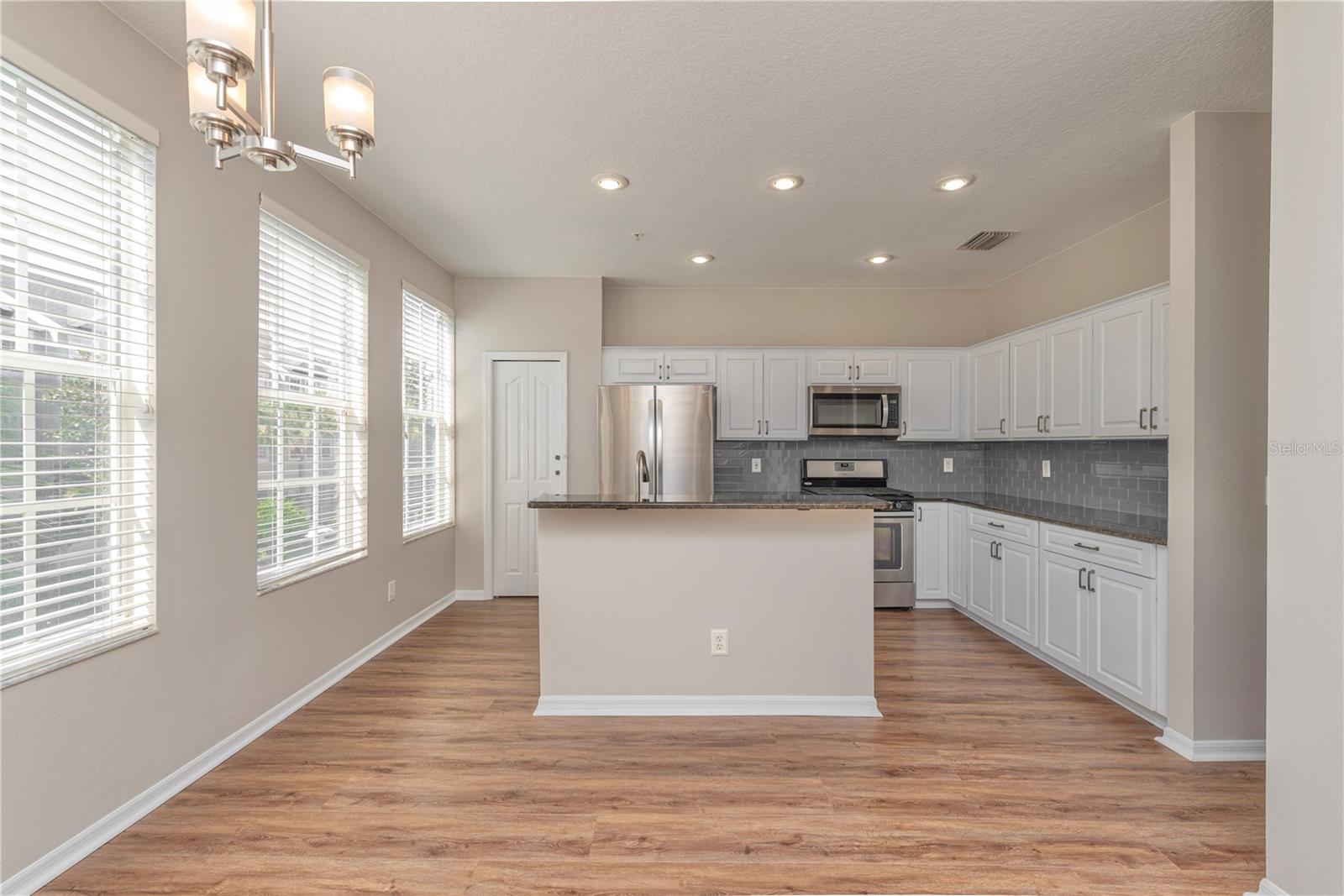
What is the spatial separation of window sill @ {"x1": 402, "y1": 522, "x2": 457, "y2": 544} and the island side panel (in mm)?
1719

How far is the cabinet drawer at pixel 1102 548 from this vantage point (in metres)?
2.74

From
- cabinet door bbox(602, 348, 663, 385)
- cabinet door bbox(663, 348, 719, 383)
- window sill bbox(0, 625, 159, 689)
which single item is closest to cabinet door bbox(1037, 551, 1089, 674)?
cabinet door bbox(663, 348, 719, 383)

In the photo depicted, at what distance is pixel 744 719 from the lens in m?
2.85

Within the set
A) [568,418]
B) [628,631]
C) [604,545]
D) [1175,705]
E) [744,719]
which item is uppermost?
[568,418]

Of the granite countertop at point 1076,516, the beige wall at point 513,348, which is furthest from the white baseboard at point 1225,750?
the beige wall at point 513,348

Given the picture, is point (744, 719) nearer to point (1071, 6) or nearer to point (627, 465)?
point (627, 465)

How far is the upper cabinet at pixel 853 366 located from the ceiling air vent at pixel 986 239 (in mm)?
1054

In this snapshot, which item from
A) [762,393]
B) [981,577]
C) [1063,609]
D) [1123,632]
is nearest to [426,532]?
[762,393]

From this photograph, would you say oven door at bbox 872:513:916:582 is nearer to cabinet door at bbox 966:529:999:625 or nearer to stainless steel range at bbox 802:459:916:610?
stainless steel range at bbox 802:459:916:610

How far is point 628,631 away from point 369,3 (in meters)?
2.61

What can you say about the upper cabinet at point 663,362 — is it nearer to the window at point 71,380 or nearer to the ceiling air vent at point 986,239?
the ceiling air vent at point 986,239

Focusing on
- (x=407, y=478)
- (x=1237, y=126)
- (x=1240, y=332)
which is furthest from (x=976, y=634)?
(x=407, y=478)

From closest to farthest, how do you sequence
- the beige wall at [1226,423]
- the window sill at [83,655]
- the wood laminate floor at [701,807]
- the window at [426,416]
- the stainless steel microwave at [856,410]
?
1. the window sill at [83,655]
2. the wood laminate floor at [701,807]
3. the beige wall at [1226,423]
4. the window at [426,416]
5. the stainless steel microwave at [856,410]

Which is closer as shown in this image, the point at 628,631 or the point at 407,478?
the point at 628,631
